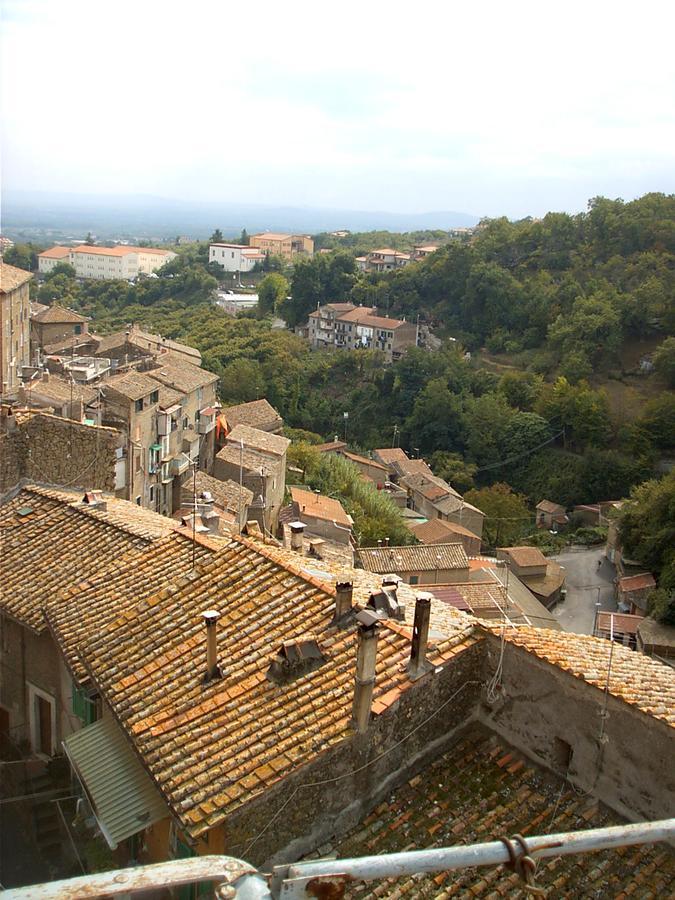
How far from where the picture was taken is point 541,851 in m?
2.26

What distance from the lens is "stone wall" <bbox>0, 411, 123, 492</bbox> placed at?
418 inches

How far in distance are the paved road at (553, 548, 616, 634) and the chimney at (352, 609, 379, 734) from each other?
26328 mm

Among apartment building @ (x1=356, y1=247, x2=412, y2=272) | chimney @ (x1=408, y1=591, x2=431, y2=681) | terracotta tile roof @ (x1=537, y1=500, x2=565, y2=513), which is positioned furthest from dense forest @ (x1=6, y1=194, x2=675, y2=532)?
chimney @ (x1=408, y1=591, x2=431, y2=681)

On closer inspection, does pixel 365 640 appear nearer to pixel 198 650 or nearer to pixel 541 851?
pixel 198 650

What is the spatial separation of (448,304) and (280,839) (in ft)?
223

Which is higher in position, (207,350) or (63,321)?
(63,321)

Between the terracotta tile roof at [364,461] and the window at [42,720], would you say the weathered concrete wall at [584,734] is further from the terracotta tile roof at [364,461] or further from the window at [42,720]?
the terracotta tile roof at [364,461]

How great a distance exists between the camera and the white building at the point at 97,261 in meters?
95.6

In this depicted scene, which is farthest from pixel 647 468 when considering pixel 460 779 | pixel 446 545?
pixel 460 779

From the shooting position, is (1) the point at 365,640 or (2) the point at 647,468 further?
(2) the point at 647,468

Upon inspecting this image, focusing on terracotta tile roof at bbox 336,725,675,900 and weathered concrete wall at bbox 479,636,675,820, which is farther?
weathered concrete wall at bbox 479,636,675,820

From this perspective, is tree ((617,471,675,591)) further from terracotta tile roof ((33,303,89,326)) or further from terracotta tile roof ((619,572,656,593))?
terracotta tile roof ((33,303,89,326))

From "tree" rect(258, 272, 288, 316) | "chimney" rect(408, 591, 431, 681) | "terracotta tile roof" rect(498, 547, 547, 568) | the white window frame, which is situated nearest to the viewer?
"chimney" rect(408, 591, 431, 681)

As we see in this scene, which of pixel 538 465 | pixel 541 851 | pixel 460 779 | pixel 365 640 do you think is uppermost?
pixel 541 851
